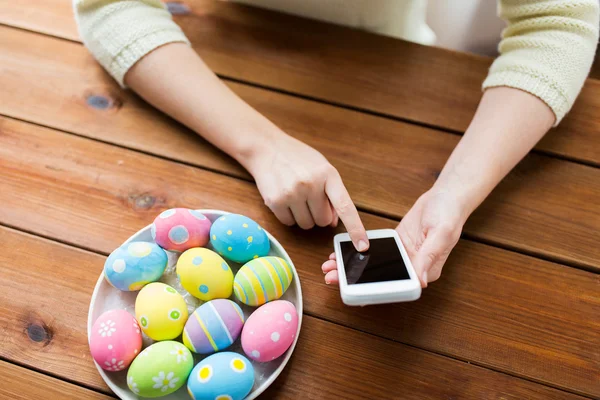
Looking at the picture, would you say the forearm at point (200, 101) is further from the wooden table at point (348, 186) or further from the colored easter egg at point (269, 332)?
the colored easter egg at point (269, 332)

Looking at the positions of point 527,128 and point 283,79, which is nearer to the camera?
point 527,128

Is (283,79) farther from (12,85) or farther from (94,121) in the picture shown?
(12,85)

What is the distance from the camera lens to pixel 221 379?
1.91ft

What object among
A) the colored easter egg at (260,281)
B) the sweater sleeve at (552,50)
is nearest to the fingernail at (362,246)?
the colored easter egg at (260,281)

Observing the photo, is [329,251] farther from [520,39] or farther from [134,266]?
[520,39]

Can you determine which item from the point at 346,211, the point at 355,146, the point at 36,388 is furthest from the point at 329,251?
the point at 36,388

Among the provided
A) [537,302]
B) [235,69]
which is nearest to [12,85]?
[235,69]

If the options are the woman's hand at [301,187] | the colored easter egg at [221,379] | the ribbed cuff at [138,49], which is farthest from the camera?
the ribbed cuff at [138,49]

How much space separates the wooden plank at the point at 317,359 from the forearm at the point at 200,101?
0.28m

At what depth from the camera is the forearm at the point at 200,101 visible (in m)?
0.79

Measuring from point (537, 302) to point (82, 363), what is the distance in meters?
0.62

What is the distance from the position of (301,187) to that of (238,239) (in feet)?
0.38

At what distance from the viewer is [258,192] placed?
0.80m

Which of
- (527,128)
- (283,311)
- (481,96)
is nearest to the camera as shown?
(283,311)
